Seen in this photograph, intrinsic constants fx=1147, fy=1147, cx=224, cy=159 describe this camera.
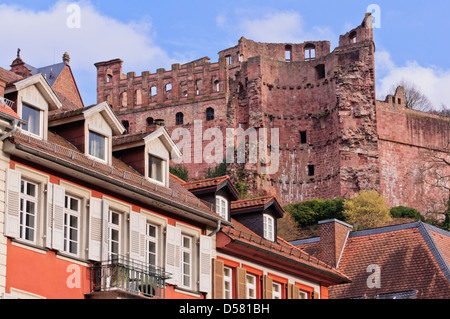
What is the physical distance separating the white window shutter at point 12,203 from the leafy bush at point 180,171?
223 feet

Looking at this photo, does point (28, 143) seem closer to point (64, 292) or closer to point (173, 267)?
point (64, 292)

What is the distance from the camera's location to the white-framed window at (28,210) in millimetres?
24234

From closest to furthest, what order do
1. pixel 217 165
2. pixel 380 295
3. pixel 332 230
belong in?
pixel 380 295
pixel 332 230
pixel 217 165

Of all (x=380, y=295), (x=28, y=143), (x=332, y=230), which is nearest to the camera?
(x=28, y=143)

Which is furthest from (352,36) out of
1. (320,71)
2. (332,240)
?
(332,240)

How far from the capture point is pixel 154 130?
30.2 m

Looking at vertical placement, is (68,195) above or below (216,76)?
below

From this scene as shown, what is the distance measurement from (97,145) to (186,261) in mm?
4120

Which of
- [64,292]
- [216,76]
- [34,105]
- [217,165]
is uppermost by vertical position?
[216,76]

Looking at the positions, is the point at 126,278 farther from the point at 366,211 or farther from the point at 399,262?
the point at 366,211

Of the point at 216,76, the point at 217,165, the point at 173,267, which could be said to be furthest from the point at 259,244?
the point at 216,76

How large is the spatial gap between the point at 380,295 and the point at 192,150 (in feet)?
183

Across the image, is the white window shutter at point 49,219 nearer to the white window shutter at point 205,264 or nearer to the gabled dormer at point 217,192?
the white window shutter at point 205,264

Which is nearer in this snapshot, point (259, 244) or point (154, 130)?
point (154, 130)
